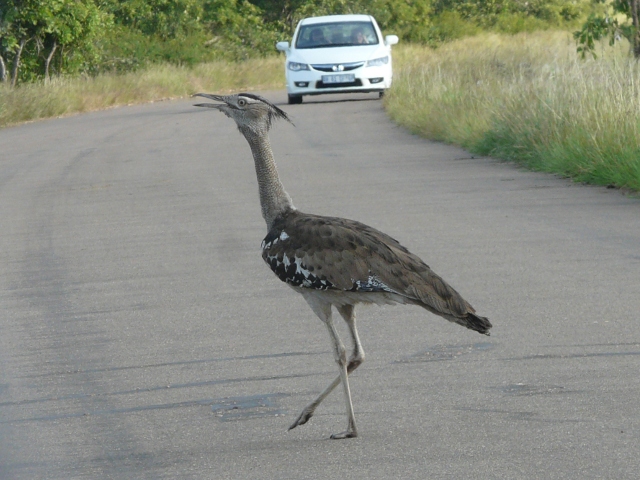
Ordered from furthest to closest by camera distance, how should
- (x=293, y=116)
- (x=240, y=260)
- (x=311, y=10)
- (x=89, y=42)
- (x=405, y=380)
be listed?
(x=311, y=10)
(x=89, y=42)
(x=293, y=116)
(x=240, y=260)
(x=405, y=380)

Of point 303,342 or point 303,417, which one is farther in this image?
point 303,342

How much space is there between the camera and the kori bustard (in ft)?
15.6

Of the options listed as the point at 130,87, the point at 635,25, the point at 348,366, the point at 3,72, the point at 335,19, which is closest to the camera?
the point at 348,366

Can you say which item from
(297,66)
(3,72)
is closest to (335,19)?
(297,66)

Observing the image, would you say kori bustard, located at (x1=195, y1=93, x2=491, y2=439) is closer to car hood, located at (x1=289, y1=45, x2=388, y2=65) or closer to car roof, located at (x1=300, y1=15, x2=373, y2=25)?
car hood, located at (x1=289, y1=45, x2=388, y2=65)

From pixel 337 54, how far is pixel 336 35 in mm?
1379

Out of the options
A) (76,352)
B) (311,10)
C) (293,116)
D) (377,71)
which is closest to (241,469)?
(76,352)

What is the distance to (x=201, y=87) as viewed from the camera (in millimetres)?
39625

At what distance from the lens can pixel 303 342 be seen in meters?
6.64

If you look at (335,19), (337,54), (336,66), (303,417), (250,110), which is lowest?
(336,66)

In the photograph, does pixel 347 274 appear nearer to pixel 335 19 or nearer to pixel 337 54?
pixel 337 54

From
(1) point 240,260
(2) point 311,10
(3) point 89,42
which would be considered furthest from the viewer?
(2) point 311,10

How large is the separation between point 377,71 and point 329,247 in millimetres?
22247

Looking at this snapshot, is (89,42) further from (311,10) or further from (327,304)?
(327,304)
